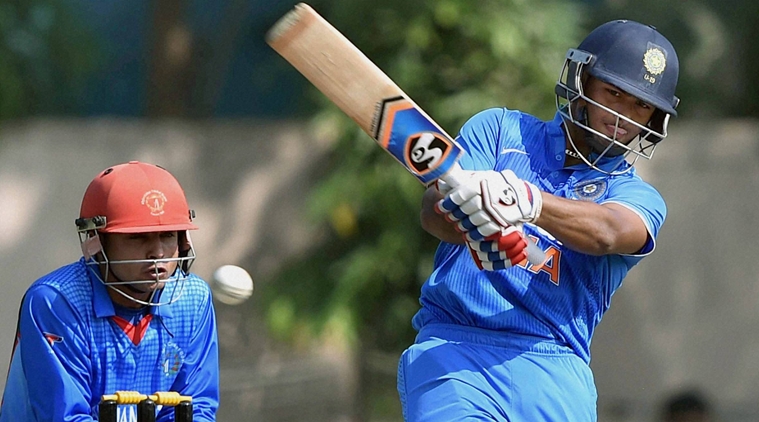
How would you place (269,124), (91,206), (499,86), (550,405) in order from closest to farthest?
(550,405)
(91,206)
(499,86)
(269,124)

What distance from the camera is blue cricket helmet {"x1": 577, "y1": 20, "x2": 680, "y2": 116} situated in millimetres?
3193

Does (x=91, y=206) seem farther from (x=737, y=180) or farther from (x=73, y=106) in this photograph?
(x=737, y=180)

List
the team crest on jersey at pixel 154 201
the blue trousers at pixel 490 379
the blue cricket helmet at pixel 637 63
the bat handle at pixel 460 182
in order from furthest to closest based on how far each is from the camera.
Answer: the team crest on jersey at pixel 154 201 < the blue cricket helmet at pixel 637 63 < the blue trousers at pixel 490 379 < the bat handle at pixel 460 182

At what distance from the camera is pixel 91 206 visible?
3.37 metres

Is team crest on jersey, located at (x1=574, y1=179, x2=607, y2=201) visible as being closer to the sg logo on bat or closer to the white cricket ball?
the sg logo on bat

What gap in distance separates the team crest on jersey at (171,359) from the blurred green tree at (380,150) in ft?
8.80

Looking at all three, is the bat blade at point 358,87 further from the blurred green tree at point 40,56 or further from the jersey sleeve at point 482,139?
the blurred green tree at point 40,56

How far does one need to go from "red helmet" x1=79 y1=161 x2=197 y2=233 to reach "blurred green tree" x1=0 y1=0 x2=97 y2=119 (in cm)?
298

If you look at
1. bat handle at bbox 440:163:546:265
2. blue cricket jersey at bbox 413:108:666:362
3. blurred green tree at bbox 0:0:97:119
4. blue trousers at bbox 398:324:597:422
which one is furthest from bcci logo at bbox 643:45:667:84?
blurred green tree at bbox 0:0:97:119

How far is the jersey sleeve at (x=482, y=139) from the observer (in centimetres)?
321

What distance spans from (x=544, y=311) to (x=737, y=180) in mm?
3868

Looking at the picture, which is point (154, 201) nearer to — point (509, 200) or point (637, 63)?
point (509, 200)

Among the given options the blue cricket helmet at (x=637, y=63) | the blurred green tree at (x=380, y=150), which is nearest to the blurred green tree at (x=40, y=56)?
the blurred green tree at (x=380, y=150)

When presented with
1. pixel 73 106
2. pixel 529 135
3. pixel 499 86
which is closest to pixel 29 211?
pixel 73 106
